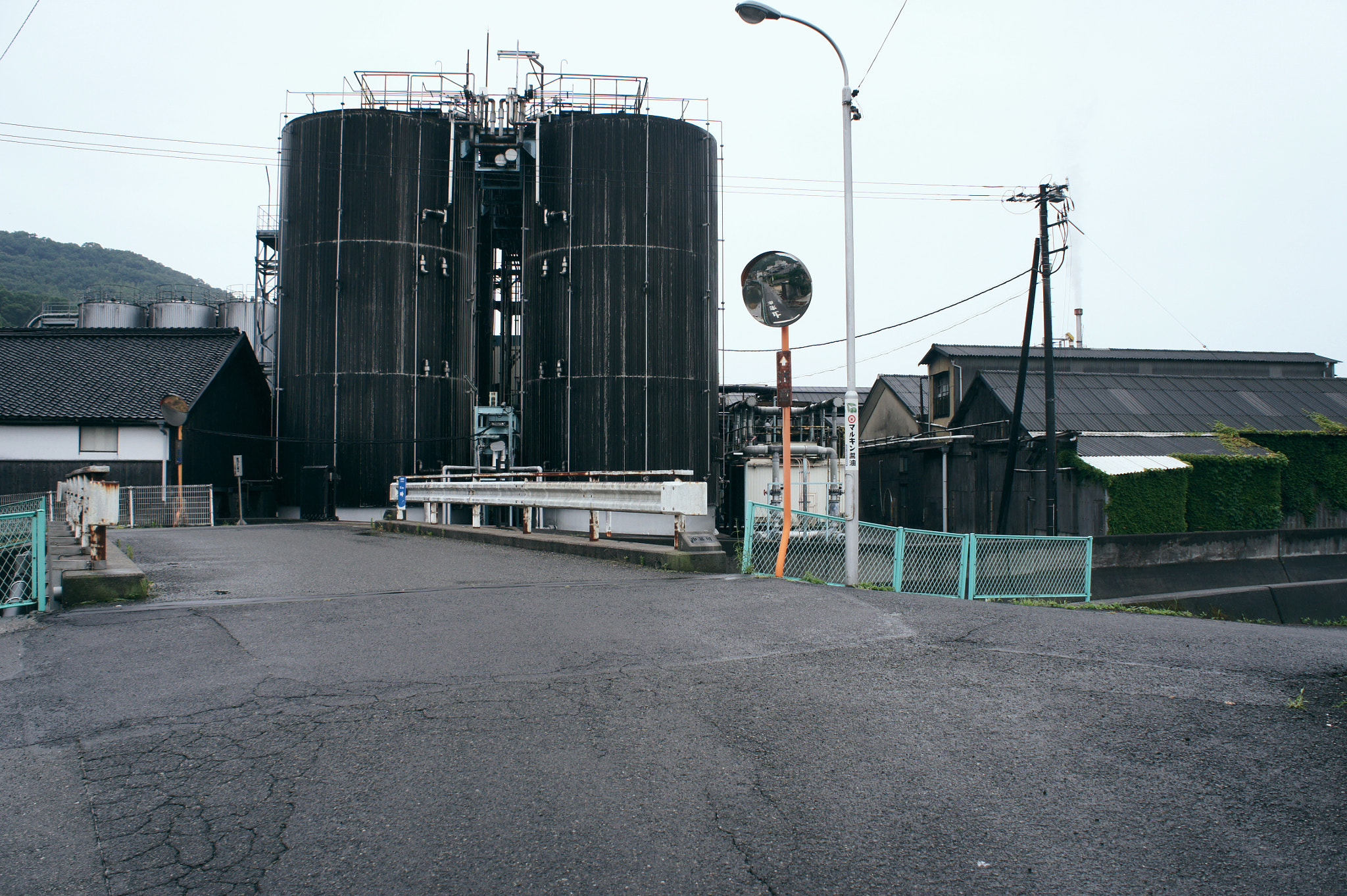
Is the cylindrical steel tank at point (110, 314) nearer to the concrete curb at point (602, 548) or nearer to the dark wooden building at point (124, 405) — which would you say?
the dark wooden building at point (124, 405)

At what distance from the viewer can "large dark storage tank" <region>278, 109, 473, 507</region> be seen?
92.3ft

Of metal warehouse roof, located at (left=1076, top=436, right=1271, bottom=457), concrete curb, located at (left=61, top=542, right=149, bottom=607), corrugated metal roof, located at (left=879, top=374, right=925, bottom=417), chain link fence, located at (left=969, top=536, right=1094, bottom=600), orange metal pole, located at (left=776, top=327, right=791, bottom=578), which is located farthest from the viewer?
corrugated metal roof, located at (left=879, top=374, right=925, bottom=417)

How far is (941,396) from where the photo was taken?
1398 inches

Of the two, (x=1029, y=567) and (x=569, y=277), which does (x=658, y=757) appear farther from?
(x=569, y=277)

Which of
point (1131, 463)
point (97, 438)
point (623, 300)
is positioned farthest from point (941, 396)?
point (97, 438)

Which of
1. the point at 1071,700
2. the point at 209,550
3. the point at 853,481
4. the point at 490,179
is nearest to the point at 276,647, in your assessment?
the point at 1071,700

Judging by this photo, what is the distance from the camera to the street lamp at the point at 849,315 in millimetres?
10156

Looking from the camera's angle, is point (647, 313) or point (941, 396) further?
point (941, 396)

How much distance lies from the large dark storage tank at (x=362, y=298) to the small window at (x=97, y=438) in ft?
17.6

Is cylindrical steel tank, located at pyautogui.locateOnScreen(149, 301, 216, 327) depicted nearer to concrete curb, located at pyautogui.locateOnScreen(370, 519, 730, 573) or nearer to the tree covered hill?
the tree covered hill

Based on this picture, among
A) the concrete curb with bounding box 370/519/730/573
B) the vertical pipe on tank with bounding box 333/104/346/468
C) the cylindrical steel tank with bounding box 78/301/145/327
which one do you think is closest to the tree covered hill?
the cylindrical steel tank with bounding box 78/301/145/327

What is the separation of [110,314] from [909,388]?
150 ft

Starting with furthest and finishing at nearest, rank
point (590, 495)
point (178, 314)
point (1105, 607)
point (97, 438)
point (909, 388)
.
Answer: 1. point (178, 314)
2. point (909, 388)
3. point (97, 438)
4. point (1105, 607)
5. point (590, 495)

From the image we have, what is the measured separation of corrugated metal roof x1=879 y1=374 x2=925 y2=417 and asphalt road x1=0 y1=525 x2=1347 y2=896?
105 ft
